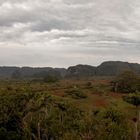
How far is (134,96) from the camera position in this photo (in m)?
91.3

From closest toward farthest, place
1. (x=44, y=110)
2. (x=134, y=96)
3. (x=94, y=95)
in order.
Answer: (x=44, y=110)
(x=134, y=96)
(x=94, y=95)

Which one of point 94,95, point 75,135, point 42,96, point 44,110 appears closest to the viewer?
point 75,135

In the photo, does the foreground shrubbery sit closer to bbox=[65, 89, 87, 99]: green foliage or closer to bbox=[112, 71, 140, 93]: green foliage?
bbox=[65, 89, 87, 99]: green foliage

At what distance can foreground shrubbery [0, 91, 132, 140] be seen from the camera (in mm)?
47312

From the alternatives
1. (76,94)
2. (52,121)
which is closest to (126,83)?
(76,94)

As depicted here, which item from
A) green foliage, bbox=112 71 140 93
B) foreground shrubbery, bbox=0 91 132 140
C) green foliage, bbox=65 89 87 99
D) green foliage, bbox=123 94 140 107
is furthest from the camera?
green foliage, bbox=112 71 140 93

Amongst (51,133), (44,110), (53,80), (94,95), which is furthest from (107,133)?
(53,80)

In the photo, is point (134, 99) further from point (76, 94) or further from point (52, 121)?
point (52, 121)

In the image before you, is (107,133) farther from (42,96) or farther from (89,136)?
(42,96)

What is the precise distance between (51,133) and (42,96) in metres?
13.3

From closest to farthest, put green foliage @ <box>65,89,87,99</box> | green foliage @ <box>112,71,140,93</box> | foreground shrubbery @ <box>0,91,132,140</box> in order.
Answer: foreground shrubbery @ <box>0,91,132,140</box> → green foliage @ <box>65,89,87,99</box> → green foliage @ <box>112,71,140,93</box>

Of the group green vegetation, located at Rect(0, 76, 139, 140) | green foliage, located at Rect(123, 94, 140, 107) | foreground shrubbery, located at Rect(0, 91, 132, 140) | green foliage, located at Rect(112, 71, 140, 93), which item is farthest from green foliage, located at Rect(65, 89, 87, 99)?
foreground shrubbery, located at Rect(0, 91, 132, 140)

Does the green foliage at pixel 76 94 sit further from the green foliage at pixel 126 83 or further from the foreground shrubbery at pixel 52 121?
the foreground shrubbery at pixel 52 121

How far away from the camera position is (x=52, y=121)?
190 ft
